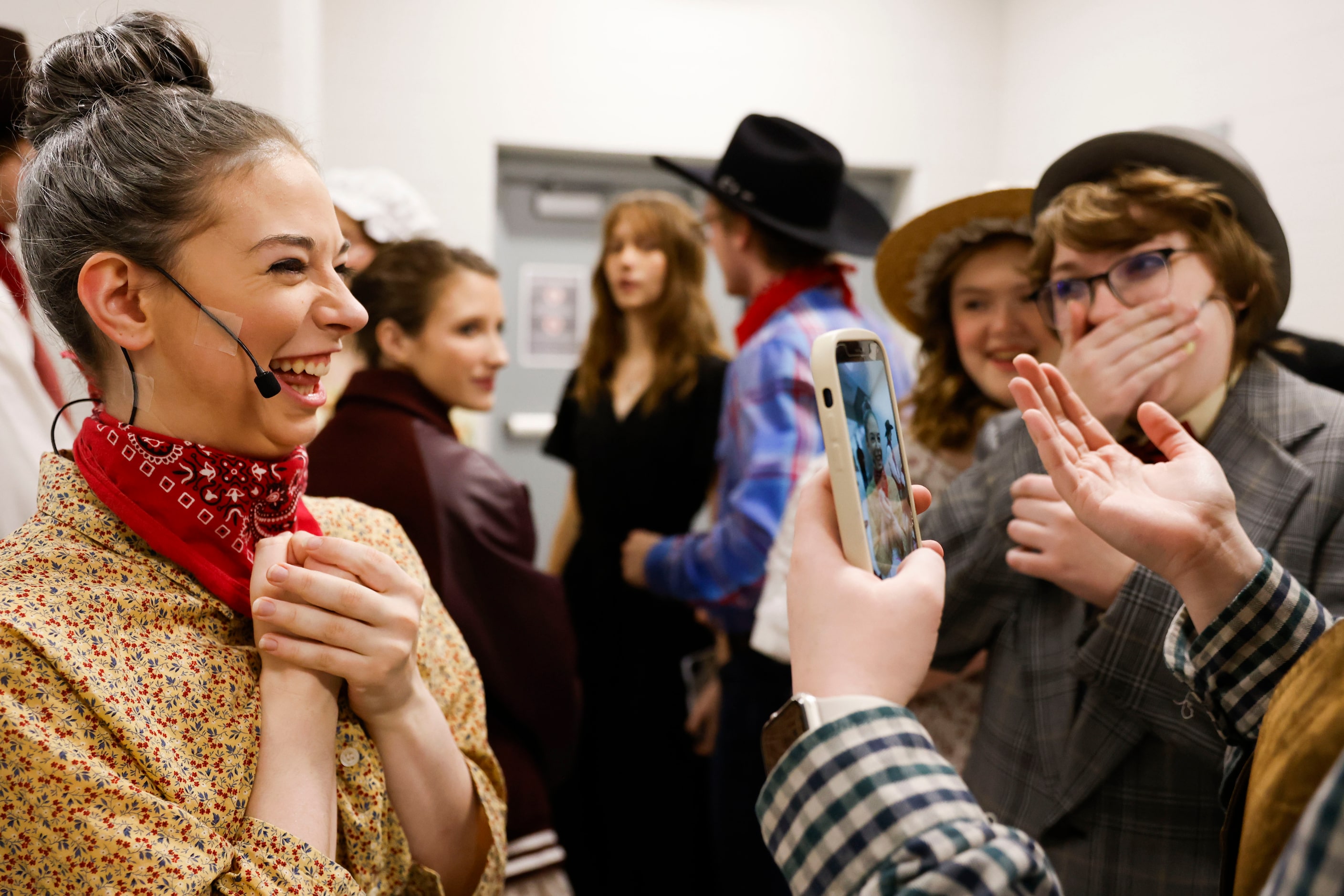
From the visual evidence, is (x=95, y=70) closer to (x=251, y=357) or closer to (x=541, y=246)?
(x=251, y=357)

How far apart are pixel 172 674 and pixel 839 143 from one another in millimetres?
3506

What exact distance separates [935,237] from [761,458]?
2.10 ft

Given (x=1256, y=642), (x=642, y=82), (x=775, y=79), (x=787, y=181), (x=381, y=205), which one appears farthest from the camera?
(x=775, y=79)

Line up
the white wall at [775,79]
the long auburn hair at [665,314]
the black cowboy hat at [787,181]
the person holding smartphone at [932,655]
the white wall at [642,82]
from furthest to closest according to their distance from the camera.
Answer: the white wall at [642,82] → the white wall at [775,79] → the long auburn hair at [665,314] → the black cowboy hat at [787,181] → the person holding smartphone at [932,655]

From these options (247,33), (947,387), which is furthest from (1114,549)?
(247,33)

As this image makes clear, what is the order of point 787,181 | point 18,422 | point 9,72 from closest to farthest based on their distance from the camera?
point 18,422 < point 9,72 < point 787,181

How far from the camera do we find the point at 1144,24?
2.94 meters

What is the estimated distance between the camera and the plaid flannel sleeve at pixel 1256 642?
2.67ft

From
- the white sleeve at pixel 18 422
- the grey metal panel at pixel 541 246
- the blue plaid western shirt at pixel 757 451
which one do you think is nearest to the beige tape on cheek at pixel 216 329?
the white sleeve at pixel 18 422

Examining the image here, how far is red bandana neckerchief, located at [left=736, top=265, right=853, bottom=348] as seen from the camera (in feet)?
7.11

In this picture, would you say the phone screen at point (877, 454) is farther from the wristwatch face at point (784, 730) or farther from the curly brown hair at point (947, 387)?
the curly brown hair at point (947, 387)

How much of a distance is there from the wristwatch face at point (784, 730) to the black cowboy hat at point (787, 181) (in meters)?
1.62

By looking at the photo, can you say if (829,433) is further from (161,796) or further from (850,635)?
(161,796)

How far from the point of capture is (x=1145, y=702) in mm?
1003
